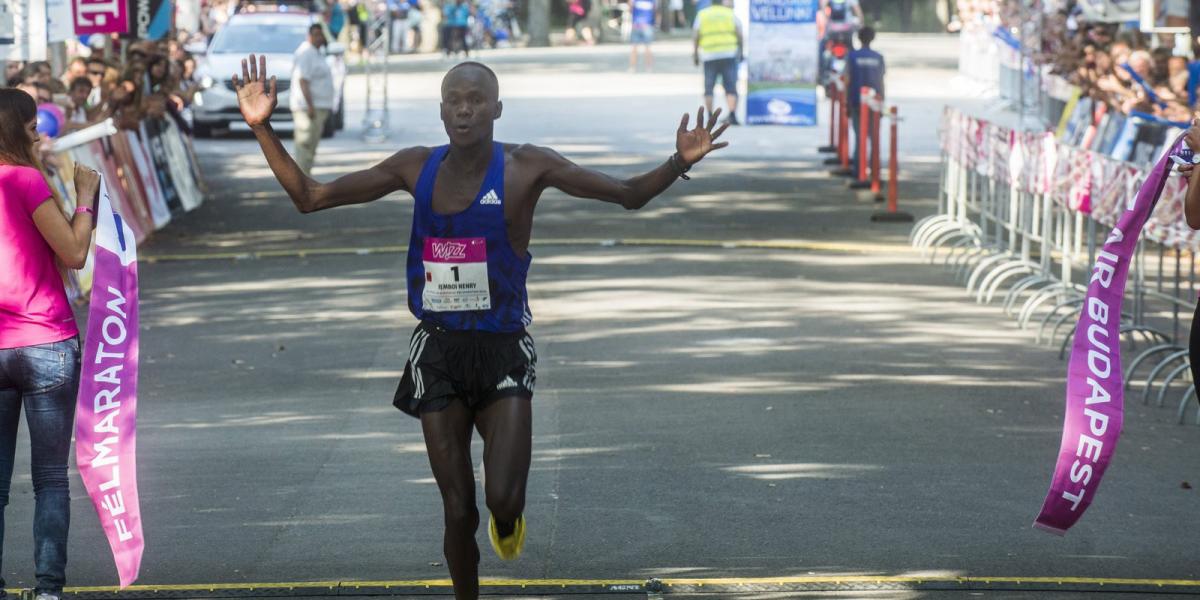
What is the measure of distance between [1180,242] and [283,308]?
6.59m

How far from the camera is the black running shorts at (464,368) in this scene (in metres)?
6.00

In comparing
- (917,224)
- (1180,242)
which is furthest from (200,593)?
(917,224)

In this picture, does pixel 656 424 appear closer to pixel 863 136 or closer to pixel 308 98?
pixel 863 136

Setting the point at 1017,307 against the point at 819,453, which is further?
the point at 1017,307

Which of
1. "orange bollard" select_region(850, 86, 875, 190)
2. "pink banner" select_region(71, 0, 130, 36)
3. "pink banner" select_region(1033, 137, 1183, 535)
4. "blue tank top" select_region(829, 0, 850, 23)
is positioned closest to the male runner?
"pink banner" select_region(1033, 137, 1183, 535)

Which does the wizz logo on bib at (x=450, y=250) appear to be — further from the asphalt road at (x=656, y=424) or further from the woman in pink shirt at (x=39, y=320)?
the asphalt road at (x=656, y=424)

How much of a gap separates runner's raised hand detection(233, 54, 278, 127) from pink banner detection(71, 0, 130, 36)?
10956 mm

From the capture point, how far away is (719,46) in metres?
28.9

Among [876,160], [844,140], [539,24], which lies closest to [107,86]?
Result: [876,160]

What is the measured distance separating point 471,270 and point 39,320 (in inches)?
55.3

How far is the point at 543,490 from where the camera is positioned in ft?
27.3

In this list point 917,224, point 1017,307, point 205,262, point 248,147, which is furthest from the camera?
point 248,147

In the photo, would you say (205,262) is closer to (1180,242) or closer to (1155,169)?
(1180,242)

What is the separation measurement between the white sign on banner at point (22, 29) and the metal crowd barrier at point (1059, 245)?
7368mm
